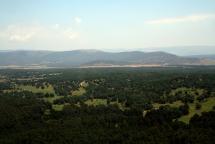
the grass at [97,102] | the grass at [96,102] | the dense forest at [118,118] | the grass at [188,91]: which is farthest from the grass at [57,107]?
the grass at [188,91]

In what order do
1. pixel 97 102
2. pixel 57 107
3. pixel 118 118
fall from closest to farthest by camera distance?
pixel 118 118, pixel 57 107, pixel 97 102

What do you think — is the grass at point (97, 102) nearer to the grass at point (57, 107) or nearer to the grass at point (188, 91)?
the grass at point (57, 107)

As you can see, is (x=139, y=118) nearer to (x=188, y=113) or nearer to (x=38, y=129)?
(x=188, y=113)

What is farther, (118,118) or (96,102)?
(96,102)

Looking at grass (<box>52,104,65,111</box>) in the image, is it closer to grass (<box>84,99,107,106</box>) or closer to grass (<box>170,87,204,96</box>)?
grass (<box>84,99,107,106</box>)

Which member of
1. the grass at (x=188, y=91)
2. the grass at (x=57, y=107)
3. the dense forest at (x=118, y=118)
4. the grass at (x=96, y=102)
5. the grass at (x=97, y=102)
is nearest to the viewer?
the dense forest at (x=118, y=118)

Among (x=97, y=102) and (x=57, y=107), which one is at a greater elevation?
(x=97, y=102)

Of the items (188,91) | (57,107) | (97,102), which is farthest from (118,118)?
Answer: (188,91)

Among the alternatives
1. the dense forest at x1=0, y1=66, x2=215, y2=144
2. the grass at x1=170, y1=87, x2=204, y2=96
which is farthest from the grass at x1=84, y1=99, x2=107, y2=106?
the grass at x1=170, y1=87, x2=204, y2=96

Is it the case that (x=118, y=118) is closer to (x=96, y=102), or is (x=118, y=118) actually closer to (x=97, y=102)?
(x=97, y=102)

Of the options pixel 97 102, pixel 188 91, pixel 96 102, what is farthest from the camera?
pixel 188 91

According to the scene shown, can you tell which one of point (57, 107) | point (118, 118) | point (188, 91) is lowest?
point (118, 118)

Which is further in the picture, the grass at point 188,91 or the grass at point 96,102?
the grass at point 188,91
